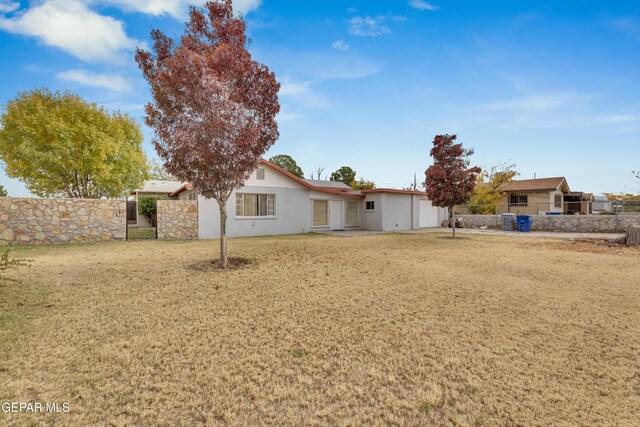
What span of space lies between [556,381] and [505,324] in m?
1.38

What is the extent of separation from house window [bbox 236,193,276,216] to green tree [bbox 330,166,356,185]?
32.9m

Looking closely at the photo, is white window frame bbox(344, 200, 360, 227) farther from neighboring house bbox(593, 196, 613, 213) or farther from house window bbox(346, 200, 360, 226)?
neighboring house bbox(593, 196, 613, 213)

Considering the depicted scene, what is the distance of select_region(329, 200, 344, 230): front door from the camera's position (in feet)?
66.7

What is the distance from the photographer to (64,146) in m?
17.5

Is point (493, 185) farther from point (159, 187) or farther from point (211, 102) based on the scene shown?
point (159, 187)

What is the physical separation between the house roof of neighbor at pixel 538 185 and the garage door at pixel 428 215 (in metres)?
13.2

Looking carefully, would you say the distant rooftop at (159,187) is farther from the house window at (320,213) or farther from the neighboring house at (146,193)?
the house window at (320,213)

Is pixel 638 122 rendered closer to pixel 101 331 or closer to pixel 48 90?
pixel 101 331

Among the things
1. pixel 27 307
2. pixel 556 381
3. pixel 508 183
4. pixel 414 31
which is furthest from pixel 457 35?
pixel 508 183

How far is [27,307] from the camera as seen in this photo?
15.4 feet

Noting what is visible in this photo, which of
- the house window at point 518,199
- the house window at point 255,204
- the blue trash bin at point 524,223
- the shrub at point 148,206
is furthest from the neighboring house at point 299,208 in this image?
the house window at point 518,199

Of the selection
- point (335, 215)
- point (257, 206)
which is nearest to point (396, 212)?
point (335, 215)

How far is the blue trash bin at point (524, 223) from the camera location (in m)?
19.5

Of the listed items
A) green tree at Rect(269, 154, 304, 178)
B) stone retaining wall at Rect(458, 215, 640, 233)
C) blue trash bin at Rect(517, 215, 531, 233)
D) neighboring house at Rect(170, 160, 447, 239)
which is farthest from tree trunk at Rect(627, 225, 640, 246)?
green tree at Rect(269, 154, 304, 178)
